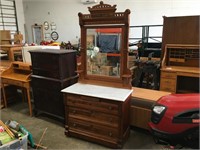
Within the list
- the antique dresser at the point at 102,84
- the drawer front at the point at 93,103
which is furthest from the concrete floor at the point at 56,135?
the drawer front at the point at 93,103

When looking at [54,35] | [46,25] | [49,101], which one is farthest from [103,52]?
[46,25]

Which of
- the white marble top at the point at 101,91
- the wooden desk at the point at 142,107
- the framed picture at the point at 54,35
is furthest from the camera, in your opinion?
the framed picture at the point at 54,35

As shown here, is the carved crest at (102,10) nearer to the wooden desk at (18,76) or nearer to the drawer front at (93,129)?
the drawer front at (93,129)

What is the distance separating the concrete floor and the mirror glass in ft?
3.08

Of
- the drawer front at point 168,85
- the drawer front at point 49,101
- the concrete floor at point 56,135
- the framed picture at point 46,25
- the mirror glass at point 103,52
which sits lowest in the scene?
the concrete floor at point 56,135

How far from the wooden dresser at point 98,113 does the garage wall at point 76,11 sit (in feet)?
16.4

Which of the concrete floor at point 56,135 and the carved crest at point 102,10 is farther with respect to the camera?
the concrete floor at point 56,135

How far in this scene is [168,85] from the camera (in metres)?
3.05

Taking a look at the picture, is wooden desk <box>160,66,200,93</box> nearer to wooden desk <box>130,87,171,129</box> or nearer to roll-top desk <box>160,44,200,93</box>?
roll-top desk <box>160,44,200,93</box>

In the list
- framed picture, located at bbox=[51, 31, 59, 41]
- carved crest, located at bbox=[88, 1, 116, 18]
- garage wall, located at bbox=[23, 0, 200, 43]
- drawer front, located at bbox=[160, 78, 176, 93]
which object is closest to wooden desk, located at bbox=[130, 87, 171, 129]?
drawer front, located at bbox=[160, 78, 176, 93]

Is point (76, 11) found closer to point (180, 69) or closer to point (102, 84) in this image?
point (180, 69)

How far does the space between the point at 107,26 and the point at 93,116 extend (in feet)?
3.90

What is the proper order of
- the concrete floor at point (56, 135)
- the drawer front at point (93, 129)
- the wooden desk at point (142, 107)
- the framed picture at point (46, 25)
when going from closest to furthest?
the drawer front at point (93, 129) < the concrete floor at point (56, 135) < the wooden desk at point (142, 107) < the framed picture at point (46, 25)

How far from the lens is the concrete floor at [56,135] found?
222cm
